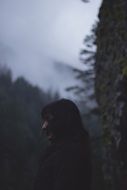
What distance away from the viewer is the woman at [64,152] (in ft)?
13.5

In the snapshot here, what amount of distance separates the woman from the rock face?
481 centimetres

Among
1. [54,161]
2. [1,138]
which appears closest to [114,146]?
[54,161]

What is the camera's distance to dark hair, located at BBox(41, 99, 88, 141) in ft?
14.2

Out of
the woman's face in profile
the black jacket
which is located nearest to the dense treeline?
the woman's face in profile

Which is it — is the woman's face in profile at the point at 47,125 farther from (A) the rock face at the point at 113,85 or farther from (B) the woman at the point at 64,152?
(A) the rock face at the point at 113,85

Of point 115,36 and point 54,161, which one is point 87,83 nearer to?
point 115,36

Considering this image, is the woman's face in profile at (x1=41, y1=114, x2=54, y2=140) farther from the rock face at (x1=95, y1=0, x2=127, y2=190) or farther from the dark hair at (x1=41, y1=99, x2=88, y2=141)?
the rock face at (x1=95, y1=0, x2=127, y2=190)

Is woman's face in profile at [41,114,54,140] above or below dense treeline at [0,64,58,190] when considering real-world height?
below

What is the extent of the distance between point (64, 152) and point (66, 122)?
0.26 meters

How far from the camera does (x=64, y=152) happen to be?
420 cm

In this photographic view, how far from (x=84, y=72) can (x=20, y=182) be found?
401 inches

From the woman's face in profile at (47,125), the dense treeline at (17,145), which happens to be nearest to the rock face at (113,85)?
the woman's face in profile at (47,125)

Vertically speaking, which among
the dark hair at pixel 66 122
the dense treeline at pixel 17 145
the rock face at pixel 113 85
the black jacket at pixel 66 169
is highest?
the dense treeline at pixel 17 145

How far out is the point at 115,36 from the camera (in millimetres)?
10531
